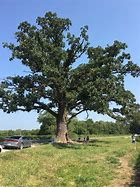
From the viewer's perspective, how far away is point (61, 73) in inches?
1918

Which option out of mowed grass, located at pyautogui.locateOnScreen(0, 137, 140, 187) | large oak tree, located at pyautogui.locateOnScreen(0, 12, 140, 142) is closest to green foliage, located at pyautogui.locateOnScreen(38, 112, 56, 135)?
large oak tree, located at pyautogui.locateOnScreen(0, 12, 140, 142)

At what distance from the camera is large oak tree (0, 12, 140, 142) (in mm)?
47531

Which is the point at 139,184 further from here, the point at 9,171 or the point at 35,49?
the point at 35,49

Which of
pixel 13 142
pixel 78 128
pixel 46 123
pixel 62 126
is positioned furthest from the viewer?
pixel 78 128

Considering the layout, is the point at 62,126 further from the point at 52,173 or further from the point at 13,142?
the point at 52,173

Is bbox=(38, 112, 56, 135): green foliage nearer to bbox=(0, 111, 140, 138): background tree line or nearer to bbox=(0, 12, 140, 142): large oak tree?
bbox=(0, 111, 140, 138): background tree line

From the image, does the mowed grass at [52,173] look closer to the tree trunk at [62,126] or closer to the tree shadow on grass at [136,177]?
the tree shadow on grass at [136,177]

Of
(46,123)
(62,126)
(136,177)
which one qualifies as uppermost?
(46,123)

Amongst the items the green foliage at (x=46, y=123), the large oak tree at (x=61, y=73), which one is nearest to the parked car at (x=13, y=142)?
the large oak tree at (x=61, y=73)

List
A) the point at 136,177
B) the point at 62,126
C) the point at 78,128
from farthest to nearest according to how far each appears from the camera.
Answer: the point at 78,128 → the point at 62,126 → the point at 136,177

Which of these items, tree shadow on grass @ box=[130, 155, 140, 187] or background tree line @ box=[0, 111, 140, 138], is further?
background tree line @ box=[0, 111, 140, 138]

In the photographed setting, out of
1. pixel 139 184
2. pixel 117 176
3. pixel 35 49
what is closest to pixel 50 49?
pixel 35 49

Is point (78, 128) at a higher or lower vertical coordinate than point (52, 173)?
higher

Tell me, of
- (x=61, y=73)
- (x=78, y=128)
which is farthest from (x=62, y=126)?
(x=78, y=128)
